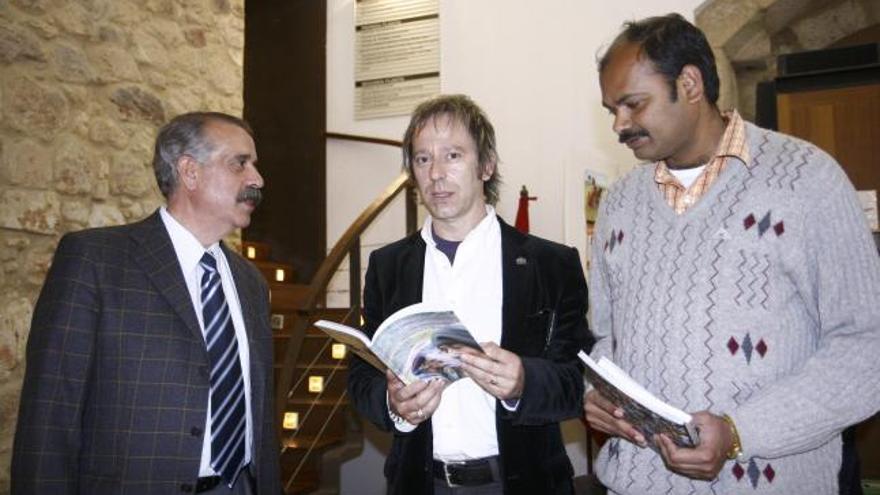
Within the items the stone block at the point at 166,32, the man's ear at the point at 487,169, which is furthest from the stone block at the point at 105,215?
the man's ear at the point at 487,169

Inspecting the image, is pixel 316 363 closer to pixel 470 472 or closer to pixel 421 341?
pixel 470 472

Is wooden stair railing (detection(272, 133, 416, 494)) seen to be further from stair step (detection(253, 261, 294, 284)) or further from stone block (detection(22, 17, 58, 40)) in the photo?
stone block (detection(22, 17, 58, 40))

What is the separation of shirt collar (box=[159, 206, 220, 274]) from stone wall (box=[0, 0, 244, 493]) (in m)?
1.18

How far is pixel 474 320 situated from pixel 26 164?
210cm

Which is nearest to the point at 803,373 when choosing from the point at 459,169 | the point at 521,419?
the point at 521,419

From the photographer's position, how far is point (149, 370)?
170cm

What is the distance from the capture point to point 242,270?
214cm

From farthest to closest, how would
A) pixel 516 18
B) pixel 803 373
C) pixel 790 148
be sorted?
pixel 516 18 < pixel 790 148 < pixel 803 373

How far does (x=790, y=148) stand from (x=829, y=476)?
63 cm

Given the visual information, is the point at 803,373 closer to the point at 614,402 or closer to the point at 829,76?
the point at 614,402

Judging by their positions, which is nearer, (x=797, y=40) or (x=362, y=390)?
(x=362, y=390)

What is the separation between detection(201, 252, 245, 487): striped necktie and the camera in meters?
1.77

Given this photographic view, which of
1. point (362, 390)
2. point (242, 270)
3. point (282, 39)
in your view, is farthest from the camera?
point (282, 39)

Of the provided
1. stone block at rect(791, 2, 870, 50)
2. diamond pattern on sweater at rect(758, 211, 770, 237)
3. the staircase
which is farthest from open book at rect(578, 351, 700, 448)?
stone block at rect(791, 2, 870, 50)
